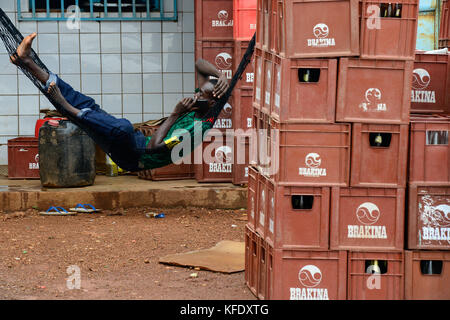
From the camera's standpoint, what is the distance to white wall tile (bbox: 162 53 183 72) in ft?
31.8

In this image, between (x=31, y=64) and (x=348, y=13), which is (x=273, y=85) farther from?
(x=31, y=64)

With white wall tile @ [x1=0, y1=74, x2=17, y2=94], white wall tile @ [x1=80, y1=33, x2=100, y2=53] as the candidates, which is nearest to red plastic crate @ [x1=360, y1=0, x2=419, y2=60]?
white wall tile @ [x1=80, y1=33, x2=100, y2=53]

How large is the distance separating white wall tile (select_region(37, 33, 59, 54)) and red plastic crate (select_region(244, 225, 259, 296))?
4521 millimetres

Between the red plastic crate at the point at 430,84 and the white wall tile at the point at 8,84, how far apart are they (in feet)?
18.1

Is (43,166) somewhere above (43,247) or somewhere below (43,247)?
above

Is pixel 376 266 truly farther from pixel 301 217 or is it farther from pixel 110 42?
pixel 110 42

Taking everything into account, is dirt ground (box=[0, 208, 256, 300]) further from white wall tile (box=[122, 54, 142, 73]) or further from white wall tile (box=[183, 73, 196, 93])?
white wall tile (box=[122, 54, 142, 73])

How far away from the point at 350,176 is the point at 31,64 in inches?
101

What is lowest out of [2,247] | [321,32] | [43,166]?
[2,247]

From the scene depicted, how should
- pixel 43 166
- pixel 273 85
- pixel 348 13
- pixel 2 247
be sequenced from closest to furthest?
pixel 348 13 < pixel 273 85 < pixel 2 247 < pixel 43 166

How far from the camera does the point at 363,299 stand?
5336mm

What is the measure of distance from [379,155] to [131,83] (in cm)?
506

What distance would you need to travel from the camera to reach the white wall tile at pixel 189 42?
31.6ft

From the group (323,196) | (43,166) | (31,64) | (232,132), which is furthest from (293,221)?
(43,166)
